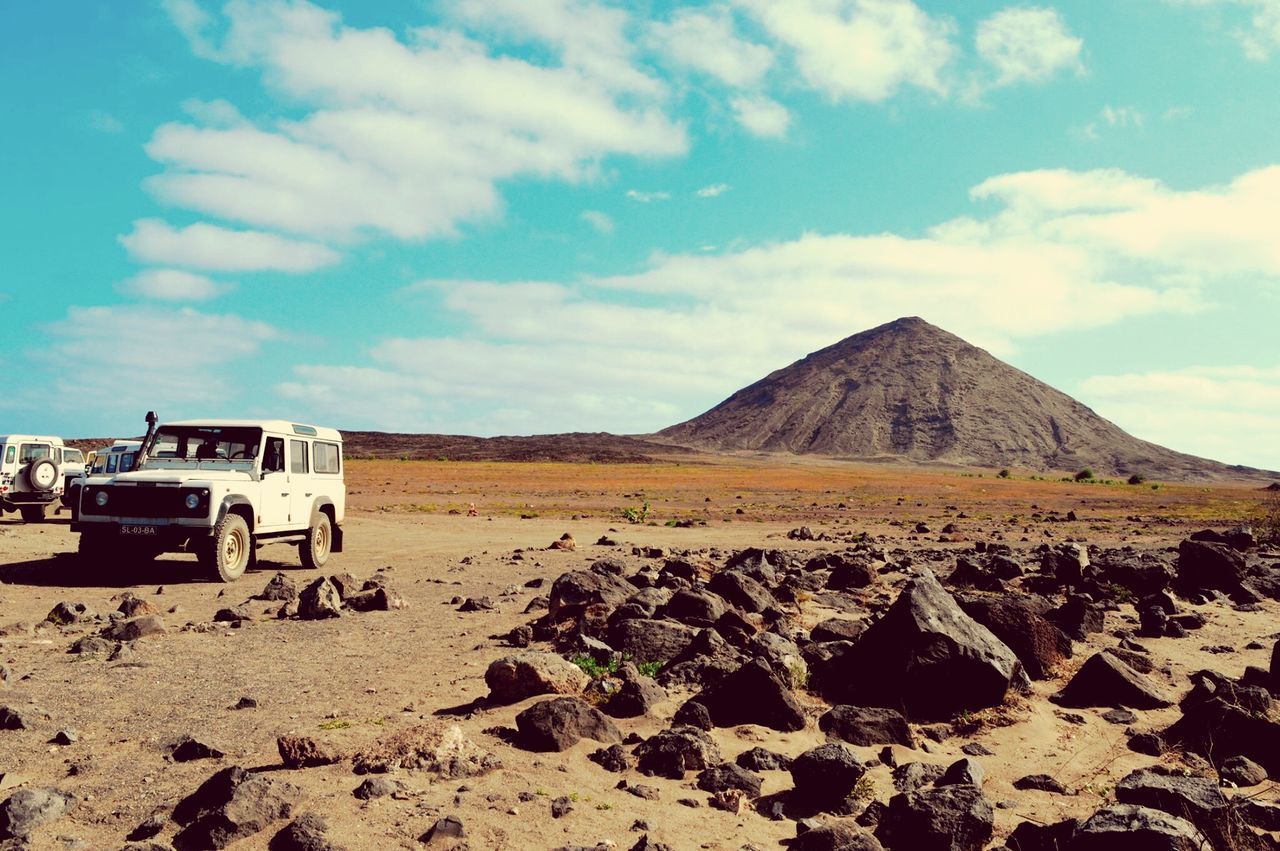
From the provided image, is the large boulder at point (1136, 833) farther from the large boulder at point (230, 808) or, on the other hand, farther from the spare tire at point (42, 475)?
the spare tire at point (42, 475)

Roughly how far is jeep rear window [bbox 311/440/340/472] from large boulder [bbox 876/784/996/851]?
15172mm

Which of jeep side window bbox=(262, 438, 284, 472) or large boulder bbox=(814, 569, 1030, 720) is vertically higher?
jeep side window bbox=(262, 438, 284, 472)

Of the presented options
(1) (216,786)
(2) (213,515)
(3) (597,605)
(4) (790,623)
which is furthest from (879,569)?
(1) (216,786)

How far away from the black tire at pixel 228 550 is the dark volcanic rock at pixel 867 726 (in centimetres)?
1128

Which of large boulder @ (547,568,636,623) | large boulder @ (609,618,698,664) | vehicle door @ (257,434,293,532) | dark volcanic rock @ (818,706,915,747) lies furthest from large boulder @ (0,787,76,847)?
vehicle door @ (257,434,293,532)

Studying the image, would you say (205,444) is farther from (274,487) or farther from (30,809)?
(30,809)

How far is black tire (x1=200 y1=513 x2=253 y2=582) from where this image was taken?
15.1 meters

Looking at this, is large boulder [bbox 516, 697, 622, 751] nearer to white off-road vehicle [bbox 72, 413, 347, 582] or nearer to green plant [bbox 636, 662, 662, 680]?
green plant [bbox 636, 662, 662, 680]

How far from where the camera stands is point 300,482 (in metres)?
17.5

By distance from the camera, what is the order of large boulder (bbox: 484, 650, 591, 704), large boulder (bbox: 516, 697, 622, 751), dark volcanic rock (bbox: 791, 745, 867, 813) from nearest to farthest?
dark volcanic rock (bbox: 791, 745, 867, 813)
large boulder (bbox: 516, 697, 622, 751)
large boulder (bbox: 484, 650, 591, 704)

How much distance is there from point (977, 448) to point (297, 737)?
650 feet

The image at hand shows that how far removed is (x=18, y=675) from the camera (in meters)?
8.84

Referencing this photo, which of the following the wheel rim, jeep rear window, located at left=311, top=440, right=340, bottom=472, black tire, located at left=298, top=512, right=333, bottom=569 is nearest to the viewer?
the wheel rim

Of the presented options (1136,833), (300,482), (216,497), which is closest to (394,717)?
(1136,833)
